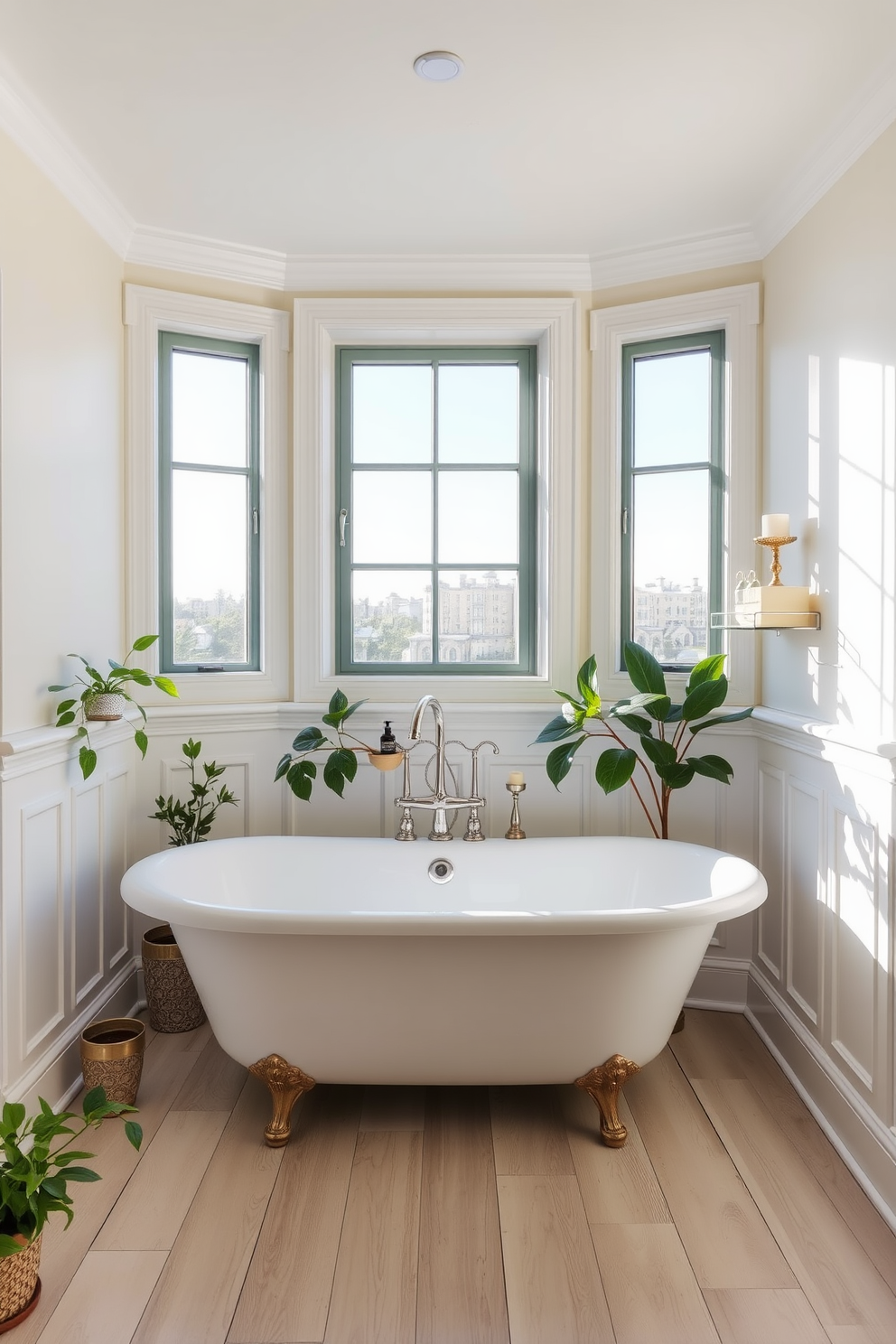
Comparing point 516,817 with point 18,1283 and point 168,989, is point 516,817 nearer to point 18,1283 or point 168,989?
point 168,989

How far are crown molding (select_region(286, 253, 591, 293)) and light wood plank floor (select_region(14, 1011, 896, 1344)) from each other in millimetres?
2608

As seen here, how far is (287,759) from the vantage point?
9.36 ft

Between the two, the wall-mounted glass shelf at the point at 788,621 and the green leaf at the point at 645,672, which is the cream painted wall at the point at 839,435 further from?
the green leaf at the point at 645,672

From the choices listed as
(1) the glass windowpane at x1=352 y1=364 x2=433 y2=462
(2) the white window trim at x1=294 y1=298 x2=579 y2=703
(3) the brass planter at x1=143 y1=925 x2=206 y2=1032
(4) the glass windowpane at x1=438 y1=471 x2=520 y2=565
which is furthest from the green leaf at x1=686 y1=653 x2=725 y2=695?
(3) the brass planter at x1=143 y1=925 x2=206 y2=1032

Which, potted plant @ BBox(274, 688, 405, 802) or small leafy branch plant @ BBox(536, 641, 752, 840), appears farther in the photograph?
potted plant @ BBox(274, 688, 405, 802)

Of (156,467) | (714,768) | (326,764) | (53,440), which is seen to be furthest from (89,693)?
(714,768)

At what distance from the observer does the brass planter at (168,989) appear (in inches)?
108

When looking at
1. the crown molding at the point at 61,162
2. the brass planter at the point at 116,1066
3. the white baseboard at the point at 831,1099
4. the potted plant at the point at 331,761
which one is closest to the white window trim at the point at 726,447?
the potted plant at the point at 331,761

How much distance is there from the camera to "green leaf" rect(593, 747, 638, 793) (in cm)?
256

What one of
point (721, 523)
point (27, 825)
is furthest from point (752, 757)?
point (27, 825)

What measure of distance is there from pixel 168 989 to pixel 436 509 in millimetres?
1883

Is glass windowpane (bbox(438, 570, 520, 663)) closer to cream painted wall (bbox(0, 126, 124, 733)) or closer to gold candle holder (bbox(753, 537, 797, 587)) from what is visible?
gold candle holder (bbox(753, 537, 797, 587))

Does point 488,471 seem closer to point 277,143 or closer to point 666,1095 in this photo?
point 277,143

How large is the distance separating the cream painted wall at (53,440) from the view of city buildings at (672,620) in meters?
1.80
